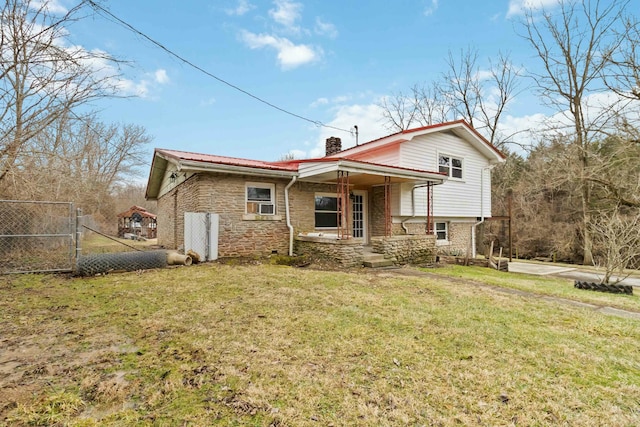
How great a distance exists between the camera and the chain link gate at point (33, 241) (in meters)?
7.36

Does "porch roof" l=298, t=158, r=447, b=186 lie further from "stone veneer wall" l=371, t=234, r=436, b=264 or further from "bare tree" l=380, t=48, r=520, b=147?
"bare tree" l=380, t=48, r=520, b=147

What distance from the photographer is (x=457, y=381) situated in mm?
2652

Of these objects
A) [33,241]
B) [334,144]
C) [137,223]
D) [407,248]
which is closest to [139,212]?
[137,223]

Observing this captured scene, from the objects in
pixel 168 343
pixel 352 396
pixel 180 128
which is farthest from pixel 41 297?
pixel 180 128

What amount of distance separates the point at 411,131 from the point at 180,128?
14142 millimetres

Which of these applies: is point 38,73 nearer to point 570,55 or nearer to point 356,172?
point 356,172

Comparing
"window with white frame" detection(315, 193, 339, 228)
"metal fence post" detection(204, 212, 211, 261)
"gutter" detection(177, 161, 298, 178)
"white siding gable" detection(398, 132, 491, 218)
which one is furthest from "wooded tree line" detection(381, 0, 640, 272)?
"metal fence post" detection(204, 212, 211, 261)

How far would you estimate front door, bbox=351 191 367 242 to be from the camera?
12609 mm

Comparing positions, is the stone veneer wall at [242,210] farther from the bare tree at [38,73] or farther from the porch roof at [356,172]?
the bare tree at [38,73]

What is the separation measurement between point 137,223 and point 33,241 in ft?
65.8

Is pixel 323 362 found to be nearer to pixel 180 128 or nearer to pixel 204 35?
pixel 204 35

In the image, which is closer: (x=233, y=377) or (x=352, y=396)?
(x=352, y=396)

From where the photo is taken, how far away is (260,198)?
32.2 ft

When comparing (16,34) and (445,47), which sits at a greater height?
(445,47)
